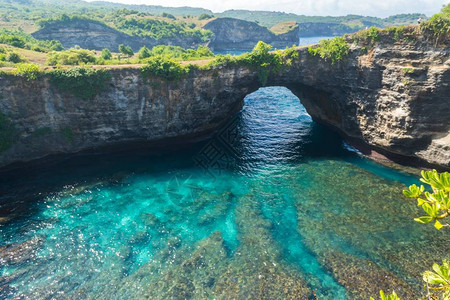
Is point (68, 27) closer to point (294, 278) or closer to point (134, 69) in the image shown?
point (134, 69)

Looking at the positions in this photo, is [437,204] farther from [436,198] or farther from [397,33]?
[397,33]

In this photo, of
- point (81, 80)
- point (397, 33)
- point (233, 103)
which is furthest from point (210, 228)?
point (397, 33)

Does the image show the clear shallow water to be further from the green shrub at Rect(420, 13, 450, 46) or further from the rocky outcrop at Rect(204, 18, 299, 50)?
the rocky outcrop at Rect(204, 18, 299, 50)

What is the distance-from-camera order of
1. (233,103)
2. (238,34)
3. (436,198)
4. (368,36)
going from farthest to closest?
(238,34) < (233,103) < (368,36) < (436,198)

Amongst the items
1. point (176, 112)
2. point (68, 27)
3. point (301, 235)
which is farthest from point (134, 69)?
point (68, 27)

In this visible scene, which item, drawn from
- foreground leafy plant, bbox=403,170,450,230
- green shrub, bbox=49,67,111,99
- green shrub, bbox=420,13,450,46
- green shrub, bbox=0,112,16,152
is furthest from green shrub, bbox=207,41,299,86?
foreground leafy plant, bbox=403,170,450,230

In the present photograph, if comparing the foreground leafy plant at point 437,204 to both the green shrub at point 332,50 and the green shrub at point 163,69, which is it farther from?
the green shrub at point 332,50

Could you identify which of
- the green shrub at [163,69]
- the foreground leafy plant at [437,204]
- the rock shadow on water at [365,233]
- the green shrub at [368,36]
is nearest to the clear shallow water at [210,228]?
the rock shadow on water at [365,233]
